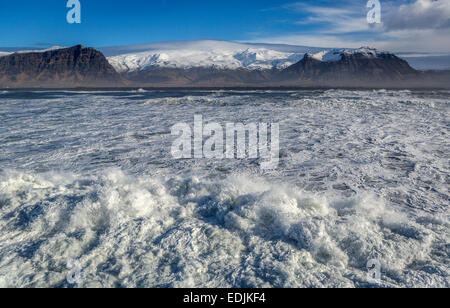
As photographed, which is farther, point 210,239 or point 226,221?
point 226,221

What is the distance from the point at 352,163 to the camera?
23.8 feet

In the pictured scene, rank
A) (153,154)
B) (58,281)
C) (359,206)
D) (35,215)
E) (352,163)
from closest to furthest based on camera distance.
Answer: (58,281) → (35,215) → (359,206) → (352,163) → (153,154)

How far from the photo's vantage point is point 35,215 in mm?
4211

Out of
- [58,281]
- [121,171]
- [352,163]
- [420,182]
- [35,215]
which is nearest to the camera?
[58,281]

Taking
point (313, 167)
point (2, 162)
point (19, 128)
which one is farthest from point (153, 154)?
point (19, 128)

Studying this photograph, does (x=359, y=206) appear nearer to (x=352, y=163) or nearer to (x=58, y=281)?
(x=352, y=163)
